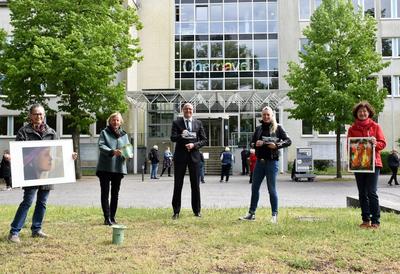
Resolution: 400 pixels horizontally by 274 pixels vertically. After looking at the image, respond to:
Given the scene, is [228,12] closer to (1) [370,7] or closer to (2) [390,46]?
(1) [370,7]

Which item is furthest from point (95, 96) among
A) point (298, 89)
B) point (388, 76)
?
point (388, 76)

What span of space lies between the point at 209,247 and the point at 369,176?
3044 millimetres

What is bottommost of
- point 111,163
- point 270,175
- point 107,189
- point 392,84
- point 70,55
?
point 107,189

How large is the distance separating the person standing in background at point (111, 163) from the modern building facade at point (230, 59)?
Result: 28.8 metres

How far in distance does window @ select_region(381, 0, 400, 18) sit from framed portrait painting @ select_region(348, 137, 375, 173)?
118ft

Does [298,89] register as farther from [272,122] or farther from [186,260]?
[186,260]

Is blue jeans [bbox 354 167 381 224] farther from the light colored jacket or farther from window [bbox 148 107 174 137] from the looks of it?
window [bbox 148 107 174 137]

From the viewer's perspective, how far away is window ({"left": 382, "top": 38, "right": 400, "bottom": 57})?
3947 cm

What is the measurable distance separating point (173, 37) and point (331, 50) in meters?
18.9

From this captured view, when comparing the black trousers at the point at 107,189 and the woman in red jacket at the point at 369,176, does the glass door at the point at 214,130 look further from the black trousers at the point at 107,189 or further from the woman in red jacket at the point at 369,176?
the woman in red jacket at the point at 369,176

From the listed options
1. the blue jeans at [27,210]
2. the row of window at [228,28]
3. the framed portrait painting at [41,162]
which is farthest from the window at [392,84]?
the blue jeans at [27,210]

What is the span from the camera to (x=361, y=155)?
24.9ft

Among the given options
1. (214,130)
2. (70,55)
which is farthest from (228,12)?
(70,55)

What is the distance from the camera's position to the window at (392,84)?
38.7m
